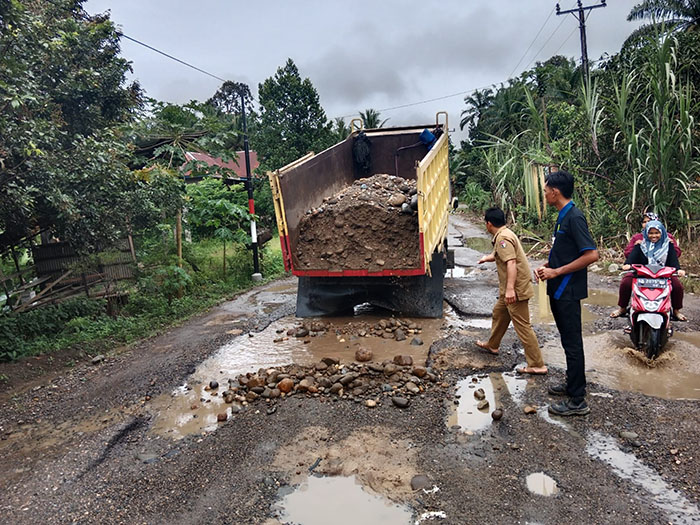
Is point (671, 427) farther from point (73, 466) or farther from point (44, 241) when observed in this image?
point (44, 241)

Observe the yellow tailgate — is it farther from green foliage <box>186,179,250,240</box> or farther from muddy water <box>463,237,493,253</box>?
muddy water <box>463,237,493,253</box>

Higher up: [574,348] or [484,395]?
[574,348]

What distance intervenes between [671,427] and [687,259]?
186 inches

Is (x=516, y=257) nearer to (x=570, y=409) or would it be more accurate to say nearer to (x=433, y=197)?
(x=570, y=409)

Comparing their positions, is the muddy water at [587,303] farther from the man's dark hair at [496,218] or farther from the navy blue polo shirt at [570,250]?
the navy blue polo shirt at [570,250]

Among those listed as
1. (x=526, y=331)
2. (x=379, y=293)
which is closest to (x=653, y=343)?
(x=526, y=331)

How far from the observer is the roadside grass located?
18.1 feet

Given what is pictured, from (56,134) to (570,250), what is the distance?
5.32 metres

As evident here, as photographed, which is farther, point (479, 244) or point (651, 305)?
point (479, 244)

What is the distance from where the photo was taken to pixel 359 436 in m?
2.91

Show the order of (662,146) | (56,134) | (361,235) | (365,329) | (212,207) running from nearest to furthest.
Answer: (365,329) < (56,134) < (361,235) < (662,146) < (212,207)

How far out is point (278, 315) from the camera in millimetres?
6039

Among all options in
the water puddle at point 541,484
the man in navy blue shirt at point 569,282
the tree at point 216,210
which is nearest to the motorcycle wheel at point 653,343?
the man in navy blue shirt at point 569,282

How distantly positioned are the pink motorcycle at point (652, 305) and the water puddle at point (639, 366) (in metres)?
0.13
